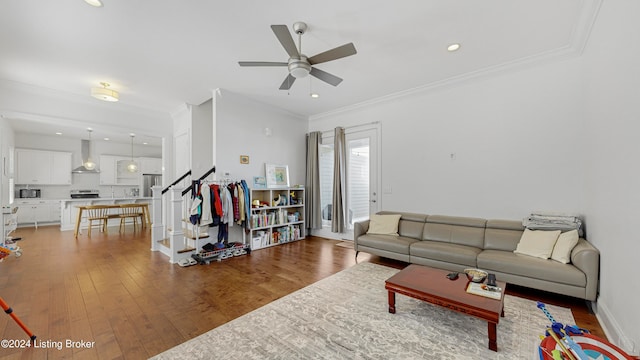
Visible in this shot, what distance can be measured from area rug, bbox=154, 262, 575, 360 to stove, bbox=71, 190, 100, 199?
8.80 meters

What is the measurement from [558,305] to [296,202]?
442cm

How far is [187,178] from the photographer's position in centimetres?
539

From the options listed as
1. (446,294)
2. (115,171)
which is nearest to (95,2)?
(446,294)

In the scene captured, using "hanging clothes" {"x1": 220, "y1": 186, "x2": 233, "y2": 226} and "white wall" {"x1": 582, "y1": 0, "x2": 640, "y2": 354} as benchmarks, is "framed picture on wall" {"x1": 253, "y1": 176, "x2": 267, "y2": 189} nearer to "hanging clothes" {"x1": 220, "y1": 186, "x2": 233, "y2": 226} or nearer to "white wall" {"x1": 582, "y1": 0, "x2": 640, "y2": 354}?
"hanging clothes" {"x1": 220, "y1": 186, "x2": 233, "y2": 226}

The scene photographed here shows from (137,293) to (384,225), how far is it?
3607 millimetres

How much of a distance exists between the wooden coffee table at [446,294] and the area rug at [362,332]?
169mm

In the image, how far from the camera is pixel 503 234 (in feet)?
10.9

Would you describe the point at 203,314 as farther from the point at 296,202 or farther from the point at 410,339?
the point at 296,202

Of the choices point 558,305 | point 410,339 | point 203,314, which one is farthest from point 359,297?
point 558,305

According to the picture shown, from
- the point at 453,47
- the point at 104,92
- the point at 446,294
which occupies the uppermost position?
the point at 453,47

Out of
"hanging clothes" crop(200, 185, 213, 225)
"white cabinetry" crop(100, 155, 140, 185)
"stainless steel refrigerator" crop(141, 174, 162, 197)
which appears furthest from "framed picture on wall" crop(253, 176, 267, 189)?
"white cabinetry" crop(100, 155, 140, 185)

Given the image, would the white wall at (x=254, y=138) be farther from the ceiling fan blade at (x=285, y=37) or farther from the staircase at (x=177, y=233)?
the ceiling fan blade at (x=285, y=37)

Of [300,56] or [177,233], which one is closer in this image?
[300,56]

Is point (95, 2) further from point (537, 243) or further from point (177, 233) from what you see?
point (537, 243)
